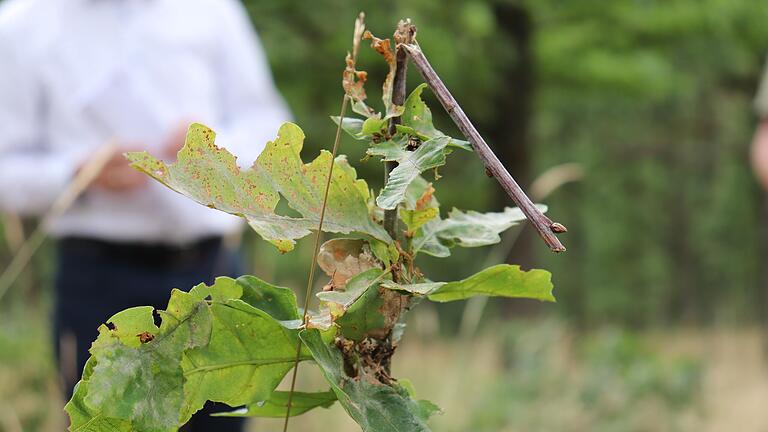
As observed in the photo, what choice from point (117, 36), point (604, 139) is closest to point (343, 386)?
point (117, 36)

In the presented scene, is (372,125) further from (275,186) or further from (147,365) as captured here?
(147,365)

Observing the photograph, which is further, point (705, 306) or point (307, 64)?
point (705, 306)

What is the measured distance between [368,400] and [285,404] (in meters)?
0.10

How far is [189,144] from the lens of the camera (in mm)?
565

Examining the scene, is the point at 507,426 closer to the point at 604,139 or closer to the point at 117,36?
the point at 117,36

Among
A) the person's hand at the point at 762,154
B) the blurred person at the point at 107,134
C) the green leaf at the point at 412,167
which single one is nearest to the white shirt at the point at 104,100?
the blurred person at the point at 107,134

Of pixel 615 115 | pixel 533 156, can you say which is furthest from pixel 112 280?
pixel 615 115

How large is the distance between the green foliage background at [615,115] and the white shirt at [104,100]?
301 centimetres

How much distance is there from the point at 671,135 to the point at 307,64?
10.7 meters

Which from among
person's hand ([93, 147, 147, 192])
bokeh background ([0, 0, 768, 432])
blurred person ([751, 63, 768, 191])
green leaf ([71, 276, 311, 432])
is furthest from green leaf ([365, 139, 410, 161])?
blurred person ([751, 63, 768, 191])

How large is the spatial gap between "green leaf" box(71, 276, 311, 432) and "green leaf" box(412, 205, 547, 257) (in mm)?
109

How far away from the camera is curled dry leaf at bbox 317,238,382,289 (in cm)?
62

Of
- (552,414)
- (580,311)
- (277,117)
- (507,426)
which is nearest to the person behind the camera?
(277,117)

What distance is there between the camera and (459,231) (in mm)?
681
